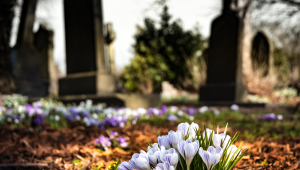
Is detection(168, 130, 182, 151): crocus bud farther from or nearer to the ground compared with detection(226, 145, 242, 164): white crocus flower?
farther from the ground

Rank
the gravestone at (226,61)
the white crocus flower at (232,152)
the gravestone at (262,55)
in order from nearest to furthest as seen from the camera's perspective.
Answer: the white crocus flower at (232,152)
the gravestone at (226,61)
the gravestone at (262,55)

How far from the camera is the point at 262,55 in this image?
13.2 meters

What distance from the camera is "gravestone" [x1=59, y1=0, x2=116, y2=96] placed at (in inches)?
252

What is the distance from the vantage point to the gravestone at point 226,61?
816 cm

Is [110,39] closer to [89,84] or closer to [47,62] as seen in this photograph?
[47,62]

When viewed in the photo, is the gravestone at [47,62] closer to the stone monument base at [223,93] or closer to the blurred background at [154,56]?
the blurred background at [154,56]

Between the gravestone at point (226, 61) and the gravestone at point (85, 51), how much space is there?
401cm

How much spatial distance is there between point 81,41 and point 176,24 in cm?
1040

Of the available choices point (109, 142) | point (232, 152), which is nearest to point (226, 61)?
point (109, 142)

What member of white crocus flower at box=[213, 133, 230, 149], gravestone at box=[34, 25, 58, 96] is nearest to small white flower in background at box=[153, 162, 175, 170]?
white crocus flower at box=[213, 133, 230, 149]

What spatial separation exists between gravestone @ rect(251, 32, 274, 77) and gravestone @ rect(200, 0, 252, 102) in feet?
15.9

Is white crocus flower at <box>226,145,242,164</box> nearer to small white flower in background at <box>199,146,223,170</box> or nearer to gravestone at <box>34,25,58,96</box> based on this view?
small white flower in background at <box>199,146,223,170</box>

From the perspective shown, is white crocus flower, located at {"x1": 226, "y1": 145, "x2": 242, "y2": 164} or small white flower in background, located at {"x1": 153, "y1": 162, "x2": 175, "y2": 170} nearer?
small white flower in background, located at {"x1": 153, "y1": 162, "x2": 175, "y2": 170}

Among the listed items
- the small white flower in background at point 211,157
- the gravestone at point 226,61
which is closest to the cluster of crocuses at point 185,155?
the small white flower in background at point 211,157
